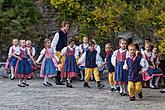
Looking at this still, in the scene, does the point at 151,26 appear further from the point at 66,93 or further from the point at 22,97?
A: the point at 22,97

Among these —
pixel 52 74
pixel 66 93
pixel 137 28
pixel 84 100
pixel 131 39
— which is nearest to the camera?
pixel 84 100

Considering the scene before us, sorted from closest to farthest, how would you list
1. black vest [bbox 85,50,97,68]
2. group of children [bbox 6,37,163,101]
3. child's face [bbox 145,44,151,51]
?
1. group of children [bbox 6,37,163,101]
2. black vest [bbox 85,50,97,68]
3. child's face [bbox 145,44,151,51]

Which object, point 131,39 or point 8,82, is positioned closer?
point 8,82

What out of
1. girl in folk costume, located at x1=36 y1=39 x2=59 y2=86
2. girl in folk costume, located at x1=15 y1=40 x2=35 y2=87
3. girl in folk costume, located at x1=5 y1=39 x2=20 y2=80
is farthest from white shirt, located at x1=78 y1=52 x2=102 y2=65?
girl in folk costume, located at x1=5 y1=39 x2=20 y2=80

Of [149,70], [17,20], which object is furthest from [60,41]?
[17,20]

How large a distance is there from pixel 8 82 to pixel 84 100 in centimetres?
504

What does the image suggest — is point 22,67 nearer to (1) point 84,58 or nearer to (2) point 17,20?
(1) point 84,58

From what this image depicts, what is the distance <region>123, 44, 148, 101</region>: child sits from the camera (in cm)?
1308

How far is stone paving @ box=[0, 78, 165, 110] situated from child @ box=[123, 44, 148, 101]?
0.90ft

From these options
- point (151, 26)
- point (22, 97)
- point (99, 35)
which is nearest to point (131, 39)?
point (99, 35)

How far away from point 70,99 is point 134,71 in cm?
178

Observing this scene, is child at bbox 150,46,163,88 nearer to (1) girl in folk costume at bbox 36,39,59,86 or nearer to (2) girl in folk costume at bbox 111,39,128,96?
(2) girl in folk costume at bbox 111,39,128,96

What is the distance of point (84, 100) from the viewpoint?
12758 mm

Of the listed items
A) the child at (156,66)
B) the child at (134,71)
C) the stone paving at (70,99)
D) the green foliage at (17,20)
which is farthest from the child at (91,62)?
the green foliage at (17,20)
